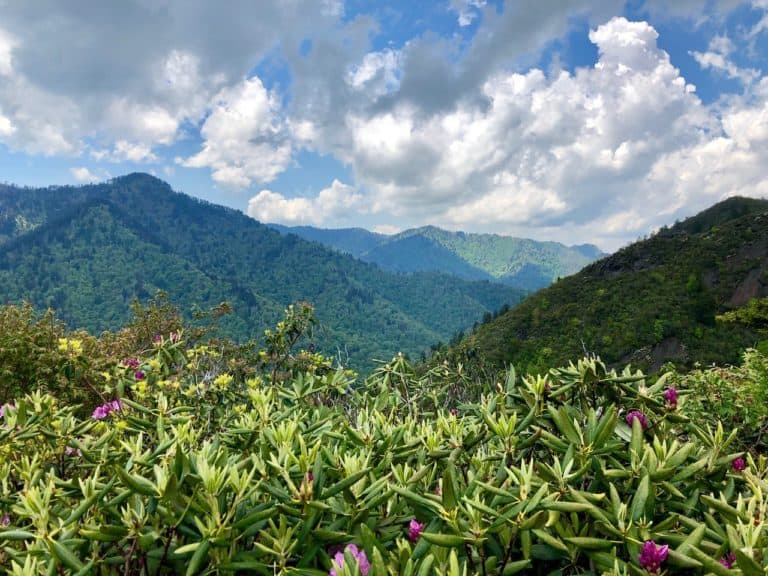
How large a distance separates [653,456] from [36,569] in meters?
2.27

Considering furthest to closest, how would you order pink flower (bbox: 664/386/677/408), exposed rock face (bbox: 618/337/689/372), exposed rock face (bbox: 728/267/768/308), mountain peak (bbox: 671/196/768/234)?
mountain peak (bbox: 671/196/768/234), exposed rock face (bbox: 728/267/768/308), exposed rock face (bbox: 618/337/689/372), pink flower (bbox: 664/386/677/408)

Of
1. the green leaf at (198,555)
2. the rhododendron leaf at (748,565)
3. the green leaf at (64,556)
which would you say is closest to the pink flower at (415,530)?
the green leaf at (198,555)

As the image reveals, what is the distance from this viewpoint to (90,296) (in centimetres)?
18188

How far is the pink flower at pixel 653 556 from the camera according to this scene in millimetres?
1377

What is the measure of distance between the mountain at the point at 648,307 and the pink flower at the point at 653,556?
50492 millimetres

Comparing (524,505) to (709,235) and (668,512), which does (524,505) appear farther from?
(709,235)

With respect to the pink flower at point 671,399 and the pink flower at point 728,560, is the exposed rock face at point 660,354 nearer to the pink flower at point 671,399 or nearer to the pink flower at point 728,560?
the pink flower at point 671,399

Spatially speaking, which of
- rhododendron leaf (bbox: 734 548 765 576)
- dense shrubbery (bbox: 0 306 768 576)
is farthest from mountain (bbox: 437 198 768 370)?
rhododendron leaf (bbox: 734 548 765 576)

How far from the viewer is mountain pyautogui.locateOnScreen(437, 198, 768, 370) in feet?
204

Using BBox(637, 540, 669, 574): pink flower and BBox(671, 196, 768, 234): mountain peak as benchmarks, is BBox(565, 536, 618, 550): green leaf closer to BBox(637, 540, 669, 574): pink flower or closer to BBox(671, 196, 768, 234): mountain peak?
BBox(637, 540, 669, 574): pink flower

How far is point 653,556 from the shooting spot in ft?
4.56

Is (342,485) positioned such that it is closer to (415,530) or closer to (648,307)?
(415,530)

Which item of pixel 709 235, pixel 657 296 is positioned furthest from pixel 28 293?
pixel 709 235

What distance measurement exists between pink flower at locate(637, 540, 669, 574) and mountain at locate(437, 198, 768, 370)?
5049cm
